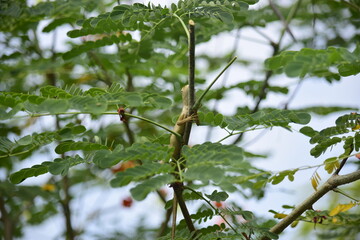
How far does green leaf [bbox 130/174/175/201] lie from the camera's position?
787 millimetres

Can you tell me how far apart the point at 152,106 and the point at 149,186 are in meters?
0.32

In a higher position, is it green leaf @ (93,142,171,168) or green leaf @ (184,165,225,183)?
green leaf @ (184,165,225,183)

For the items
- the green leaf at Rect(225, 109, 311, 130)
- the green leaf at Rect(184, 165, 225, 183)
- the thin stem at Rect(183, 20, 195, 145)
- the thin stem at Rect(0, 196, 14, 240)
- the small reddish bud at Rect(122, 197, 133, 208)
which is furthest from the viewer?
the small reddish bud at Rect(122, 197, 133, 208)

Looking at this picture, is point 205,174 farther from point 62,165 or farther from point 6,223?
point 6,223

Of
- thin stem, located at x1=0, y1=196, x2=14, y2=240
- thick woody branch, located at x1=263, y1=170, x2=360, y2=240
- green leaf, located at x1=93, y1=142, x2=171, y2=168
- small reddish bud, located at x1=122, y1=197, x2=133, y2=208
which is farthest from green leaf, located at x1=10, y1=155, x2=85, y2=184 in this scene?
small reddish bud, located at x1=122, y1=197, x2=133, y2=208

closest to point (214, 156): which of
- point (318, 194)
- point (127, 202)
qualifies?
point (318, 194)

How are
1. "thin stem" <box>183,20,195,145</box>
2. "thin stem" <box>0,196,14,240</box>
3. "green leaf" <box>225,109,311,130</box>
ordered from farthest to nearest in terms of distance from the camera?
"thin stem" <box>0,196,14,240</box>, "green leaf" <box>225,109,311,130</box>, "thin stem" <box>183,20,195,145</box>

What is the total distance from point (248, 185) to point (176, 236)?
36cm

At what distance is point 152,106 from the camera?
3.56 ft

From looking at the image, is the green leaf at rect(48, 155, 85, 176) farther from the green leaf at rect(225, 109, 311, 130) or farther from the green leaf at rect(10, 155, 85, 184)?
the green leaf at rect(225, 109, 311, 130)

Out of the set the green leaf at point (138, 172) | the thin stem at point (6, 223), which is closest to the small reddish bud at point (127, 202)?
the thin stem at point (6, 223)

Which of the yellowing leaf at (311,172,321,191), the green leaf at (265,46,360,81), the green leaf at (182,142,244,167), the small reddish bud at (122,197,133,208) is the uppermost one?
the green leaf at (265,46,360,81)

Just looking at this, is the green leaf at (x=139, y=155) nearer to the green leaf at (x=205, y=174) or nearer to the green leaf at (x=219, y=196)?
the green leaf at (x=205, y=174)

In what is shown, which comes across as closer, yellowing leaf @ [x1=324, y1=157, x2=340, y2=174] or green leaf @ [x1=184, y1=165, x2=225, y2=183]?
green leaf @ [x1=184, y1=165, x2=225, y2=183]
